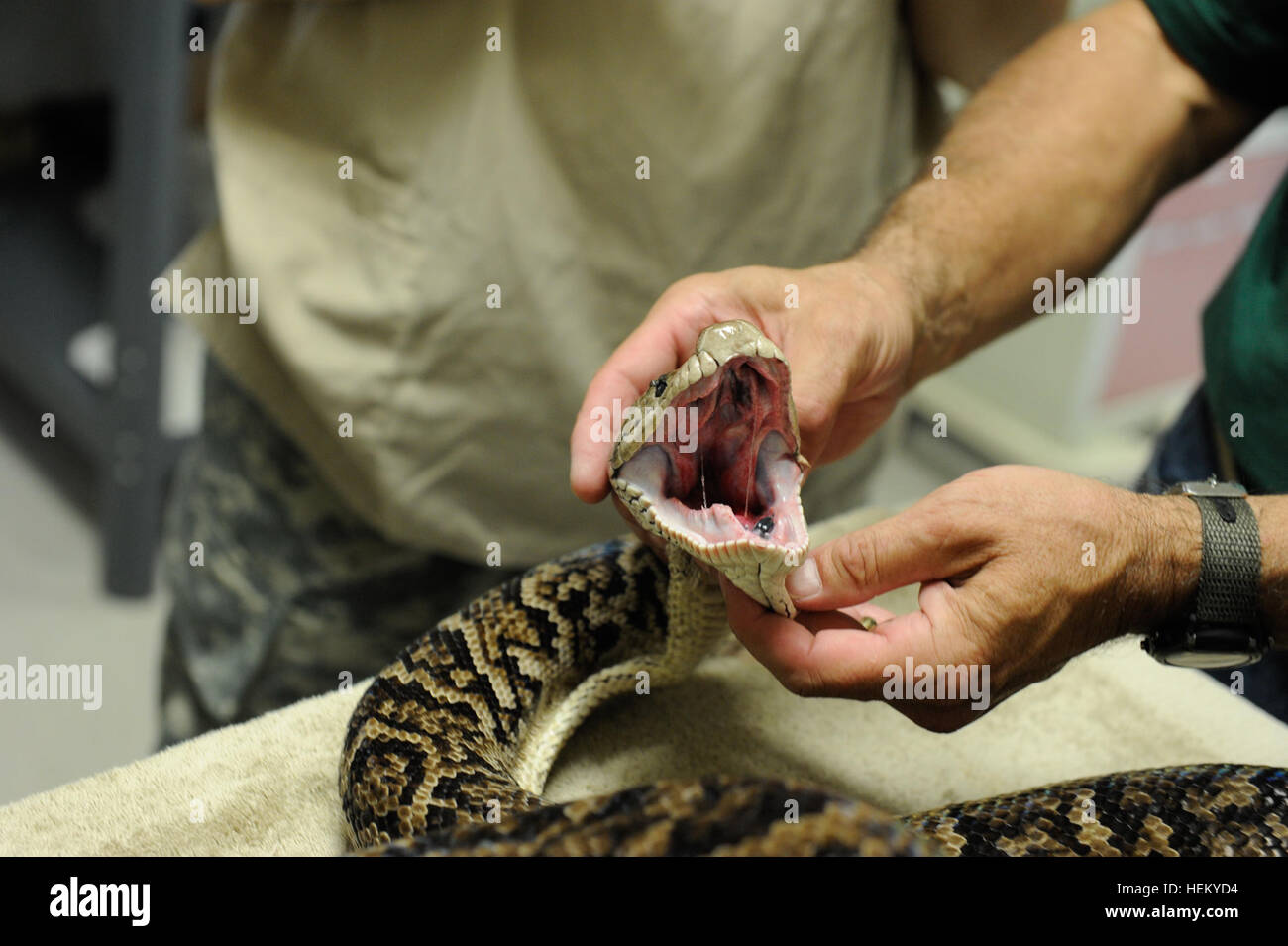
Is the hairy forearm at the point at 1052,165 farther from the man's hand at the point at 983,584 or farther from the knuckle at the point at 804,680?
the knuckle at the point at 804,680

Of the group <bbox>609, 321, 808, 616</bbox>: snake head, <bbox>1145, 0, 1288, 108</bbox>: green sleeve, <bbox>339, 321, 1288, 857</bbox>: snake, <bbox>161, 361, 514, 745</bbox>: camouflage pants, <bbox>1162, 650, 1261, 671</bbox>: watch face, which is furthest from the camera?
<bbox>161, 361, 514, 745</bbox>: camouflage pants

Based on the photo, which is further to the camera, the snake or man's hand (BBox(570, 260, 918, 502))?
man's hand (BBox(570, 260, 918, 502))

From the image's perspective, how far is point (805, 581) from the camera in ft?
3.40

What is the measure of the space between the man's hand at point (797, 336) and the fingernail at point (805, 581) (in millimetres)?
169

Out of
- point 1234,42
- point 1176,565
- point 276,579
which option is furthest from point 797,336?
point 276,579

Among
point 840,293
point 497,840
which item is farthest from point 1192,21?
point 497,840

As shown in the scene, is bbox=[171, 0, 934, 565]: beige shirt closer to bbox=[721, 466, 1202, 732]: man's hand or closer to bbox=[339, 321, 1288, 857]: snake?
bbox=[339, 321, 1288, 857]: snake

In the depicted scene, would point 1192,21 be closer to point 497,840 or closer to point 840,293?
point 840,293

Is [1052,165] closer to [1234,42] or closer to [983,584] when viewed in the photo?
[1234,42]

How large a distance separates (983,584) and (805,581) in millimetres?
155

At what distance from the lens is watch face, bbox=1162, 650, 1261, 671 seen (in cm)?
110

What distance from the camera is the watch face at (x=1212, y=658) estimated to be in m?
1.10

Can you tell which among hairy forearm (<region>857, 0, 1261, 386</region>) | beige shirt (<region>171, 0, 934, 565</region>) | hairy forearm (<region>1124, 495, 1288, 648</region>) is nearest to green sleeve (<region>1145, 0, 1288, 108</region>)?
hairy forearm (<region>857, 0, 1261, 386</region>)

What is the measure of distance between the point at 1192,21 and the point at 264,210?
1.22m
